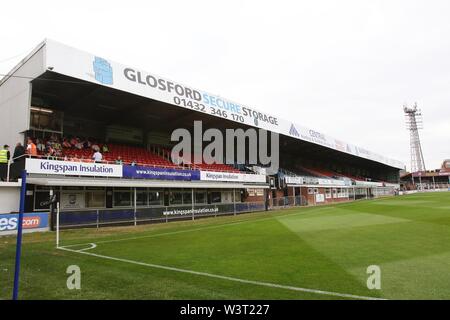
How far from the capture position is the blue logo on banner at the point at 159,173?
2253cm

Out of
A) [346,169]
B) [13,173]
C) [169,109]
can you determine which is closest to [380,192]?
[346,169]

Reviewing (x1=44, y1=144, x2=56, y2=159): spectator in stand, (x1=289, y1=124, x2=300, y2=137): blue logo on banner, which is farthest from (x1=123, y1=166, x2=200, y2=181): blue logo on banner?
(x1=289, y1=124, x2=300, y2=137): blue logo on banner

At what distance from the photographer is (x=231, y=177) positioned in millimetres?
30953

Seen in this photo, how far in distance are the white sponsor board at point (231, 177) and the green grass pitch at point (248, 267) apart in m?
15.0

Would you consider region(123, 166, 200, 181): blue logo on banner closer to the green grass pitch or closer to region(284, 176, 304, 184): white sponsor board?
the green grass pitch

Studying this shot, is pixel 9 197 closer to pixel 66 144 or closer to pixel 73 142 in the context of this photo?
pixel 66 144

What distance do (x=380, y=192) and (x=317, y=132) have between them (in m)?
33.5

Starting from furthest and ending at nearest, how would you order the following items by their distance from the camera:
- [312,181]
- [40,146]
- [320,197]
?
[320,197]
[312,181]
[40,146]

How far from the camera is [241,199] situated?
36062 mm

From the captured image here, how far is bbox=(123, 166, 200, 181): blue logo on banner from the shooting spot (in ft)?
73.9

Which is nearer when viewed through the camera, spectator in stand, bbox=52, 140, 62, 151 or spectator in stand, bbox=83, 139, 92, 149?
spectator in stand, bbox=52, 140, 62, 151

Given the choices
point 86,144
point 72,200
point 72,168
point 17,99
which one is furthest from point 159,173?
point 17,99

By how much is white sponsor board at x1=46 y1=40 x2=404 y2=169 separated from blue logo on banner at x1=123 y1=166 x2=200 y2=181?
190 inches

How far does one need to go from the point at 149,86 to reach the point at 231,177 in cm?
1163
